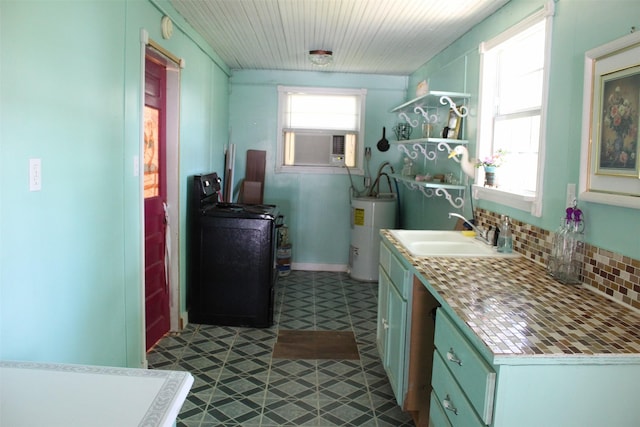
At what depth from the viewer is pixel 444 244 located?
10.2 feet

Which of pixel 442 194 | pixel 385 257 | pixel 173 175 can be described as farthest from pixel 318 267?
pixel 385 257

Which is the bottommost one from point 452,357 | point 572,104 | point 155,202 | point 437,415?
point 437,415

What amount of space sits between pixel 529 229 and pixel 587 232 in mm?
496

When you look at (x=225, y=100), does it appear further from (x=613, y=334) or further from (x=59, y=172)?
(x=613, y=334)

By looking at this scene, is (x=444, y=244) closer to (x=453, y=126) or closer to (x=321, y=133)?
(x=453, y=126)

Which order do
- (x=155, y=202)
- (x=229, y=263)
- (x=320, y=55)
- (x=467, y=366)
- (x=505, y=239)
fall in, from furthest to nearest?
(x=320, y=55) → (x=229, y=263) → (x=155, y=202) → (x=505, y=239) → (x=467, y=366)

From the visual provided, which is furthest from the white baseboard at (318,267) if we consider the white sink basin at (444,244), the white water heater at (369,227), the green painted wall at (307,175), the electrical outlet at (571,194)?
the electrical outlet at (571,194)

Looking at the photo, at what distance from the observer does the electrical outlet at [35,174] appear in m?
1.78

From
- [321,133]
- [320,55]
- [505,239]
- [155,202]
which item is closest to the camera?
[505,239]

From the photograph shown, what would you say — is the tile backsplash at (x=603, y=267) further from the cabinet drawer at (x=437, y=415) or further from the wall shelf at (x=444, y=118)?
the wall shelf at (x=444, y=118)

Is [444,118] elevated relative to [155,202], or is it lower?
elevated

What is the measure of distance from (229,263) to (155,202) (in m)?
0.83

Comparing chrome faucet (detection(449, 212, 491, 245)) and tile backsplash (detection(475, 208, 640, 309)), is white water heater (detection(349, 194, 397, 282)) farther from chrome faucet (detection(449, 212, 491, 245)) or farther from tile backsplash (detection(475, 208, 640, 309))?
tile backsplash (detection(475, 208, 640, 309))

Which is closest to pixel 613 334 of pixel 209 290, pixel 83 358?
pixel 83 358
